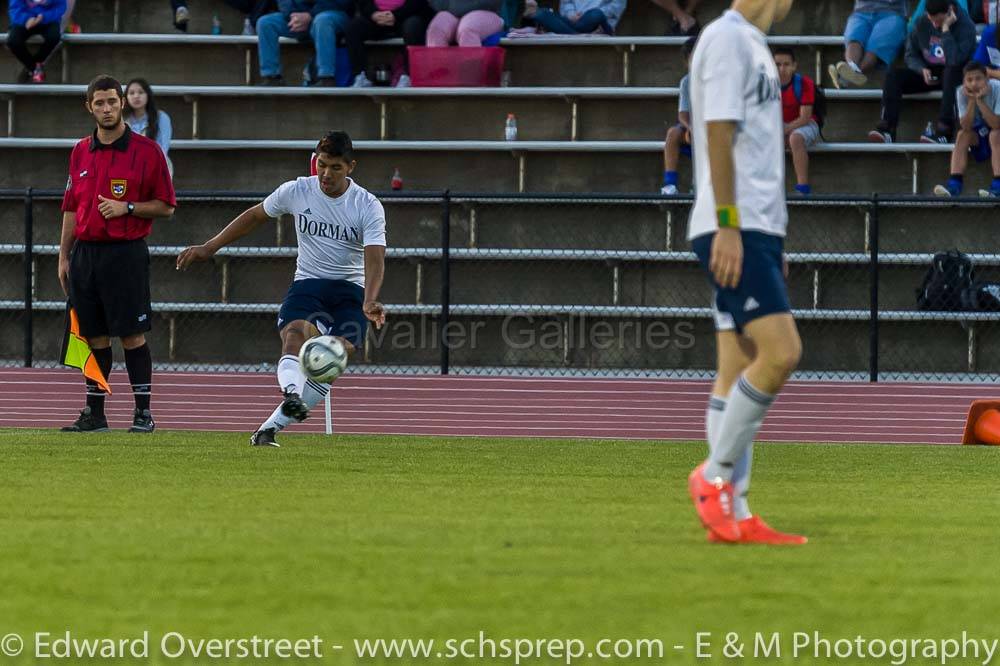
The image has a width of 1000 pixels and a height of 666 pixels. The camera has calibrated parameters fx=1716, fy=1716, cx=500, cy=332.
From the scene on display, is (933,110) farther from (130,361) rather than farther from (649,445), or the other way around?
(130,361)

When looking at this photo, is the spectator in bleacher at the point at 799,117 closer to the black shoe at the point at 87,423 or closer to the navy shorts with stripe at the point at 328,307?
the navy shorts with stripe at the point at 328,307

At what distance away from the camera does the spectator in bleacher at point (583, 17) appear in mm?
19906

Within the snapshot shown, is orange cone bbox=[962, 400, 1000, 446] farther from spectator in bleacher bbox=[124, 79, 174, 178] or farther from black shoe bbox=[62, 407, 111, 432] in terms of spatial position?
spectator in bleacher bbox=[124, 79, 174, 178]

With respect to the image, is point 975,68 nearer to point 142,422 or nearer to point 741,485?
point 142,422

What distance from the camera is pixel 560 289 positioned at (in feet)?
58.3

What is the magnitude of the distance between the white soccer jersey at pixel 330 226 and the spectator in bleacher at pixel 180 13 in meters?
10.6

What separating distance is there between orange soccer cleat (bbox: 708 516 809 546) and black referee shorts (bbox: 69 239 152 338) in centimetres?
599

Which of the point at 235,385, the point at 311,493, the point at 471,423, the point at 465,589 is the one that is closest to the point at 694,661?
the point at 465,589

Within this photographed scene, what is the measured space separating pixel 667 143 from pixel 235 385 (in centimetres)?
535

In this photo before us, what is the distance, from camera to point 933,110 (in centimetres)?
1873

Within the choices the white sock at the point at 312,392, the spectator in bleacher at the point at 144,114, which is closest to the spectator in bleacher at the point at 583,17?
the spectator in bleacher at the point at 144,114

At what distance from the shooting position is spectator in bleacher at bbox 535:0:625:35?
19906 mm

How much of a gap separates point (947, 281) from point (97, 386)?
880 cm

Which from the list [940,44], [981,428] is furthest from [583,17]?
[981,428]
